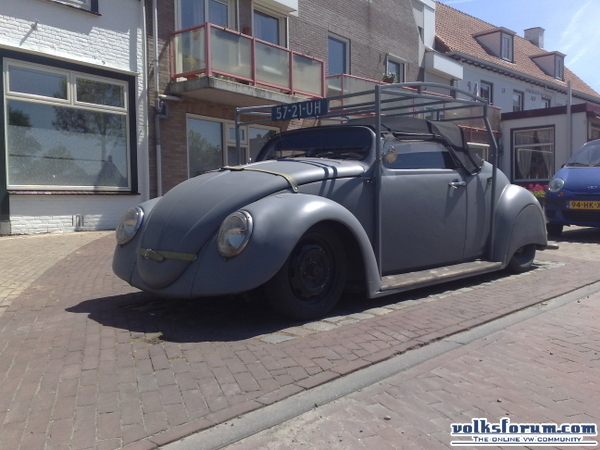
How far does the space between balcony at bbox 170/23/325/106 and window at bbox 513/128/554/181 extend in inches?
474

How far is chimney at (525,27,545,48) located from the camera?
3447 centimetres

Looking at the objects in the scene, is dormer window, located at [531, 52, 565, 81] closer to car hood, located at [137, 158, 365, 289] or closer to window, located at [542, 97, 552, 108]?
window, located at [542, 97, 552, 108]

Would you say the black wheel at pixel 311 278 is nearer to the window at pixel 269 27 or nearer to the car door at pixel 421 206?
the car door at pixel 421 206

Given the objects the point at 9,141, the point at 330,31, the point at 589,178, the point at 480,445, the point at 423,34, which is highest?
the point at 423,34

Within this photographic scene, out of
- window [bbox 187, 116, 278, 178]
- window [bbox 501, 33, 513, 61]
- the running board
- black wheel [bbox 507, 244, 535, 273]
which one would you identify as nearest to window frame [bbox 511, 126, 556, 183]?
window [bbox 501, 33, 513, 61]

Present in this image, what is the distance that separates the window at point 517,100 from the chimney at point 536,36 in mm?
8703

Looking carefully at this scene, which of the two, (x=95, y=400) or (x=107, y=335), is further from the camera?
(x=107, y=335)

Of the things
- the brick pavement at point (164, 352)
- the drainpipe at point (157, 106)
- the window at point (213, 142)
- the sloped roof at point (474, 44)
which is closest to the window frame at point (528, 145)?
the sloped roof at point (474, 44)

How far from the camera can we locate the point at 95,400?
294 centimetres

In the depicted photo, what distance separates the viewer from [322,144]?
553 cm

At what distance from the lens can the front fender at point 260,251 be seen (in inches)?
151

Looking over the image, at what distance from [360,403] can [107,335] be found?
77.7 inches

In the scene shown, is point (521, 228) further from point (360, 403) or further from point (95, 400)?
point (95, 400)

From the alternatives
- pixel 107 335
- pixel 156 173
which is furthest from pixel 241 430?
pixel 156 173
